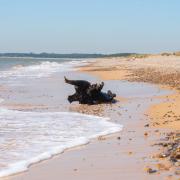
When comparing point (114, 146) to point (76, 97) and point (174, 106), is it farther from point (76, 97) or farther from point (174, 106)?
point (76, 97)

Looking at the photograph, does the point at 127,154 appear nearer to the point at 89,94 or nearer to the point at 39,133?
the point at 39,133

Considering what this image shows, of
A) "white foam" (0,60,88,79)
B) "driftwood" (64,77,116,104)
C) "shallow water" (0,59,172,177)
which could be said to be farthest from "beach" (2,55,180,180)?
"white foam" (0,60,88,79)

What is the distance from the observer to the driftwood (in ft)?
60.0

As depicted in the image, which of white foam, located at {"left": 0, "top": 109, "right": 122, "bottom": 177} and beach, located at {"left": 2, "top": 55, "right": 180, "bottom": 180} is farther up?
beach, located at {"left": 2, "top": 55, "right": 180, "bottom": 180}

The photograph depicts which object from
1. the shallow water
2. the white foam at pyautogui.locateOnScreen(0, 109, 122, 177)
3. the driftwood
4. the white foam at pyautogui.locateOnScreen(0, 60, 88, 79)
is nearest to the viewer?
the white foam at pyautogui.locateOnScreen(0, 109, 122, 177)

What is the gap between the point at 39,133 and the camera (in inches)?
434

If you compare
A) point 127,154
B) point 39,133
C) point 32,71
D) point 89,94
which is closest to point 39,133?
point 39,133

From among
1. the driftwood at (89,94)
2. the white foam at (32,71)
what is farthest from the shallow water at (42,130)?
the white foam at (32,71)

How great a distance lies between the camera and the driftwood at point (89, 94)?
1830 centimetres

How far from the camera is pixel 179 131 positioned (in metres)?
10.5

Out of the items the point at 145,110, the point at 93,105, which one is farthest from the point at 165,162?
the point at 93,105

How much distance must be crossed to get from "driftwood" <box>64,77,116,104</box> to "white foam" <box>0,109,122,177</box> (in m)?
3.31

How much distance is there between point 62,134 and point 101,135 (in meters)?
0.91

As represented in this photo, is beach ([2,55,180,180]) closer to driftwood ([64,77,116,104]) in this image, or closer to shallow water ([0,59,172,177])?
shallow water ([0,59,172,177])
